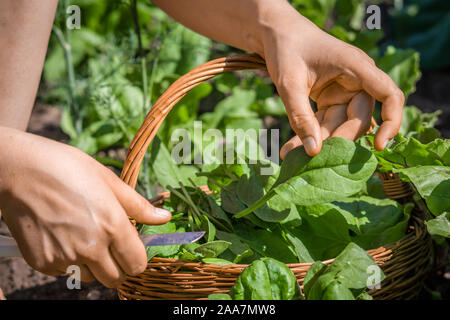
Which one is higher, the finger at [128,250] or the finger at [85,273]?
the finger at [128,250]

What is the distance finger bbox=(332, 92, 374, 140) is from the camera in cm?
77

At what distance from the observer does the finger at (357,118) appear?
765 mm

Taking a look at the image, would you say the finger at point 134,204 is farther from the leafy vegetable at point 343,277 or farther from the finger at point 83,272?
the leafy vegetable at point 343,277

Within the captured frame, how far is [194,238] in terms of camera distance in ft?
2.53

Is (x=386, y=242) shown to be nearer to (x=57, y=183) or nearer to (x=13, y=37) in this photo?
(x=57, y=183)

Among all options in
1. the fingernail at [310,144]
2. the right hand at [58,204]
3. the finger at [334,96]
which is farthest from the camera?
the finger at [334,96]

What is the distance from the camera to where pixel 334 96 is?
0.84 m

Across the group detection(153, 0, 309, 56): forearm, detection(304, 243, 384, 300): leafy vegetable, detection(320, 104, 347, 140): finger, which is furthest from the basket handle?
detection(304, 243, 384, 300): leafy vegetable

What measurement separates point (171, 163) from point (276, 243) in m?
0.37

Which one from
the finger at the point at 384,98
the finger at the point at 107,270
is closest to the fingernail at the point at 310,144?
the finger at the point at 384,98

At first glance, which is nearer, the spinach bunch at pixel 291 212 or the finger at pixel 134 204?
the finger at pixel 134 204

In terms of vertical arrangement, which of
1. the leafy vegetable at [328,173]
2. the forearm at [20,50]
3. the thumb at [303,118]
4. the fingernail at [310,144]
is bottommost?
the leafy vegetable at [328,173]

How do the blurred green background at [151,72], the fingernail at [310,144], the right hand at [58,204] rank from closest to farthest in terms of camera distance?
the right hand at [58,204] → the fingernail at [310,144] → the blurred green background at [151,72]

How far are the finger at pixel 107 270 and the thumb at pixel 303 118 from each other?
1.16 ft
